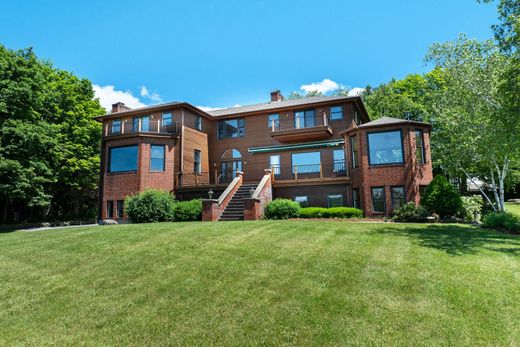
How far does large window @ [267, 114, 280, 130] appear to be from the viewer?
24122 mm

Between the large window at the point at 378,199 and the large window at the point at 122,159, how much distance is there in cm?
1631

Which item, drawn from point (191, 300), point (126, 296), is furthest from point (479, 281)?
point (126, 296)

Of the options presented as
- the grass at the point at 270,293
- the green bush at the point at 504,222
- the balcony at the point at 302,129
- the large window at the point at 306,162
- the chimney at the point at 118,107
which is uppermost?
the chimney at the point at 118,107

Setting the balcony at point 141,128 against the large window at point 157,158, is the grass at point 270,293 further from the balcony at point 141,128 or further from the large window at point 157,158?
the balcony at point 141,128

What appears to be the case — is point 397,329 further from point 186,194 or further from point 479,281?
point 186,194

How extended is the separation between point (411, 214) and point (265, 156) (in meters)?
12.1

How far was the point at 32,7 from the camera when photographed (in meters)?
13.6

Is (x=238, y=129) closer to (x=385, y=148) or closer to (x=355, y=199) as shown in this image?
(x=355, y=199)

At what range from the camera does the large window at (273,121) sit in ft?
79.1

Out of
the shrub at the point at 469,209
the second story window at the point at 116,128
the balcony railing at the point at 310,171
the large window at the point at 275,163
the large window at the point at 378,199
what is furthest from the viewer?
the large window at the point at 275,163

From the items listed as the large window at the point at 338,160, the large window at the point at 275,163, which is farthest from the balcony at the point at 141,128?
the large window at the point at 338,160

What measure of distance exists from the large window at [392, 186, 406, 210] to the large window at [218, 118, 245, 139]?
1294cm

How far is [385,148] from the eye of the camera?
1889 cm

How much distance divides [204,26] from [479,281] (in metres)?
14.3
